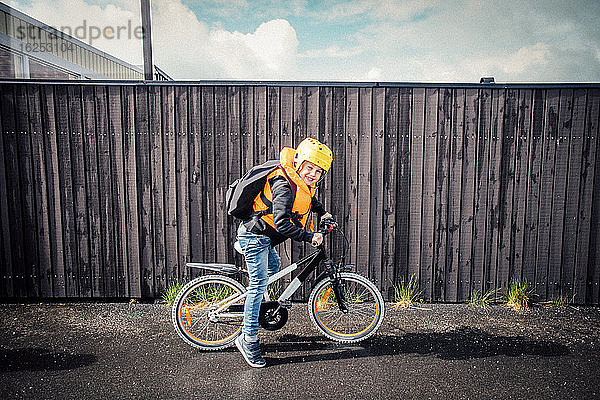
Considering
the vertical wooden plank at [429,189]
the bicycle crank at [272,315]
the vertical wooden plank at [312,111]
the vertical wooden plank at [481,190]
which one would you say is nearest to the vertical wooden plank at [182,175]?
the vertical wooden plank at [312,111]

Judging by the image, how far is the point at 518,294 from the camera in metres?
5.03

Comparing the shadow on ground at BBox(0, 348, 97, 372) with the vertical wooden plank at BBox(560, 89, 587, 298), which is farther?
the vertical wooden plank at BBox(560, 89, 587, 298)

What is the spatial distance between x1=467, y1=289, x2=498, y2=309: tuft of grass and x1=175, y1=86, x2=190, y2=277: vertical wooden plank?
3.16m

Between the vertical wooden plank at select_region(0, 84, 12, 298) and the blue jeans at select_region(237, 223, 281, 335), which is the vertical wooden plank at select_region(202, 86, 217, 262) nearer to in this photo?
the blue jeans at select_region(237, 223, 281, 335)

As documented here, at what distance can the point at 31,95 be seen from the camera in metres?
4.90

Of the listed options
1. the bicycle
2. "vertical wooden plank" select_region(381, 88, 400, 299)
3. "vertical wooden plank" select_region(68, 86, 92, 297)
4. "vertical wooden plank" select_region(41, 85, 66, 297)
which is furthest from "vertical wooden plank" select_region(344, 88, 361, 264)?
"vertical wooden plank" select_region(41, 85, 66, 297)

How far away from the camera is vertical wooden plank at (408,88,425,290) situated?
4.95m

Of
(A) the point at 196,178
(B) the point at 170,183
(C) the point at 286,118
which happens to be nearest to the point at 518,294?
(C) the point at 286,118

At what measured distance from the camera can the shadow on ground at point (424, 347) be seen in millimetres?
3744

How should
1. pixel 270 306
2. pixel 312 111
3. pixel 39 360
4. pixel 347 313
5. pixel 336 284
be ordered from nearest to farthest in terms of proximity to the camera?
pixel 39 360 < pixel 270 306 < pixel 336 284 < pixel 347 313 < pixel 312 111

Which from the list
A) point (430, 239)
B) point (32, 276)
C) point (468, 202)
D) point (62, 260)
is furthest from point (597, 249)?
point (32, 276)

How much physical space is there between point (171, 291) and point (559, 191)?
4966 millimetres

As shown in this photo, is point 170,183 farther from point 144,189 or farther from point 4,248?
point 4,248

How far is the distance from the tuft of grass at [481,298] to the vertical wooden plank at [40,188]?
530cm
